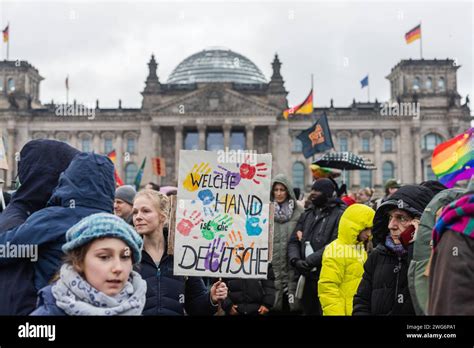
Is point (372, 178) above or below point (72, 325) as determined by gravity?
above

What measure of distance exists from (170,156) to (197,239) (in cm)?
5386

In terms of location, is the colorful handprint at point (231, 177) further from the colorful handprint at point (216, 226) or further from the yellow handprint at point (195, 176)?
the colorful handprint at point (216, 226)

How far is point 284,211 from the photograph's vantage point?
8.74 meters

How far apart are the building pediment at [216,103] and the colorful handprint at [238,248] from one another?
52286 millimetres

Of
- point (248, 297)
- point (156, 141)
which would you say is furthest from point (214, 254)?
point (156, 141)

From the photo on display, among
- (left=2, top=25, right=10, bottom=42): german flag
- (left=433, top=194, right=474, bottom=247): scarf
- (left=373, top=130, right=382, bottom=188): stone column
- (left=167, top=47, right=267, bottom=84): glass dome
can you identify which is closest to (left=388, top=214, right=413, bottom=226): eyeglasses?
(left=433, top=194, right=474, bottom=247): scarf

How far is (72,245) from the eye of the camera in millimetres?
3764

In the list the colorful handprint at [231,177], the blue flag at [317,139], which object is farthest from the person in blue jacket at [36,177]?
the blue flag at [317,139]

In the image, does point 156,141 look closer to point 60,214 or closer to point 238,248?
point 238,248

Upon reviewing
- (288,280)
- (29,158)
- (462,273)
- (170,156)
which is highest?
(170,156)

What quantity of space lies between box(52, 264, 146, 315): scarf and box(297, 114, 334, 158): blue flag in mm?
14401

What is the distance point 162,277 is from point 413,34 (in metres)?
45.4

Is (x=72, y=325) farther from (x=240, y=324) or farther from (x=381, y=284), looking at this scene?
(x=381, y=284)

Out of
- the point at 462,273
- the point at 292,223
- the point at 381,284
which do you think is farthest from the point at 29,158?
the point at 292,223
